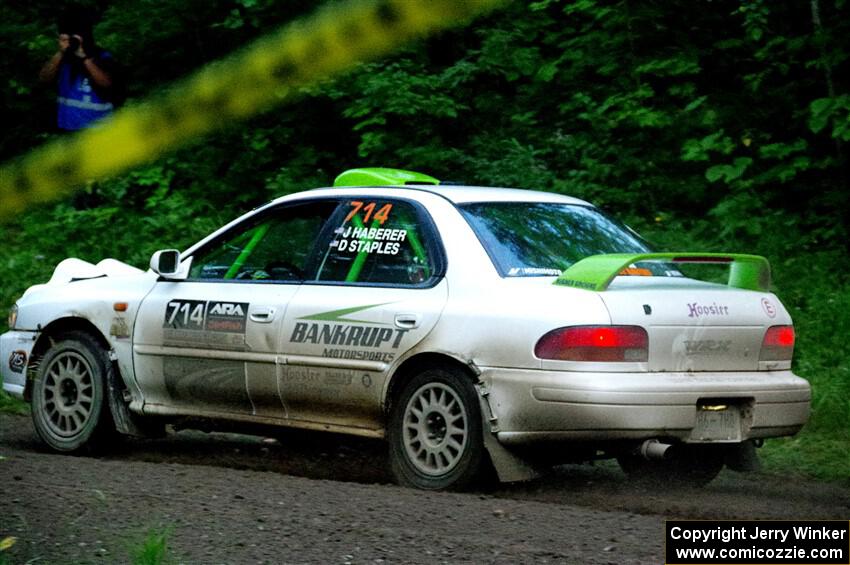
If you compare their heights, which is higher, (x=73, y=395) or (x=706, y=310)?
(x=706, y=310)

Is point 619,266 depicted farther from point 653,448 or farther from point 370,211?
point 370,211

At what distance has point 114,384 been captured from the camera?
792cm

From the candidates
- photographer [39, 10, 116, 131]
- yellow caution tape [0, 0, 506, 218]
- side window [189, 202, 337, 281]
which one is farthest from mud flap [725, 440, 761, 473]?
yellow caution tape [0, 0, 506, 218]

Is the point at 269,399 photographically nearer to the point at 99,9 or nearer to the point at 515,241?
the point at 515,241

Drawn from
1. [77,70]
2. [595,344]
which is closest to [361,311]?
[595,344]

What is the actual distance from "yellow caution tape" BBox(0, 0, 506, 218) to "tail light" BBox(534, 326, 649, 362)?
5.01 meters

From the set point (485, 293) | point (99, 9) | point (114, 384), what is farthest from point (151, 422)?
point (99, 9)

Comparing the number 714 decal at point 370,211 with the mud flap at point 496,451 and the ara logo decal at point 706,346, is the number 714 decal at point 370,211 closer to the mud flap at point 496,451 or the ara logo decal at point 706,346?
the mud flap at point 496,451

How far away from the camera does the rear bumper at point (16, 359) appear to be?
8297mm

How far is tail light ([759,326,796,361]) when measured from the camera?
662 cm

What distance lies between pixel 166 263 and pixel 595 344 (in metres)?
2.61

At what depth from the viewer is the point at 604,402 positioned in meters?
6.09

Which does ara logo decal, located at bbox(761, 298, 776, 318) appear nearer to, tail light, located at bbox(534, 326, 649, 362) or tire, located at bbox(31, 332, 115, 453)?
tail light, located at bbox(534, 326, 649, 362)

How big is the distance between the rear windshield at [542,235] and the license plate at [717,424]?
3.02 feet
